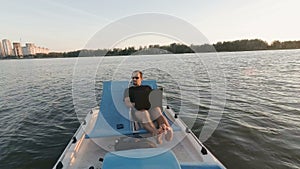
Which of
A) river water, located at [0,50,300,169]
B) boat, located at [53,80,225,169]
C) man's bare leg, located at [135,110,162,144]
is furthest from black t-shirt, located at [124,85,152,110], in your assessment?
river water, located at [0,50,300,169]

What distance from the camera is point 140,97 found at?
4102 mm

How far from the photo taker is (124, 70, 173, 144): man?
3898 millimetres

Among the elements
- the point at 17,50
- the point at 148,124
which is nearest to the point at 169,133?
the point at 148,124

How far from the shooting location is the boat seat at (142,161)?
6.18 ft

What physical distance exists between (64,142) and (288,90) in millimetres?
11983

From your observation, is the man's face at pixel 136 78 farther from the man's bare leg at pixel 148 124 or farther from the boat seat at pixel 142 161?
the boat seat at pixel 142 161

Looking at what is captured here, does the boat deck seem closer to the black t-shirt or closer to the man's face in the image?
the black t-shirt

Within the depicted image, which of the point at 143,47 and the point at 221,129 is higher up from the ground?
the point at 143,47

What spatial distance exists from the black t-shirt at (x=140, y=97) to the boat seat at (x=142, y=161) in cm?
198

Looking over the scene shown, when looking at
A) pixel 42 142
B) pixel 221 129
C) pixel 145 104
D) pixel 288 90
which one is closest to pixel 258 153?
pixel 221 129

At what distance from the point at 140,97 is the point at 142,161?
2231 millimetres

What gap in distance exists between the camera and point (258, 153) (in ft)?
15.8

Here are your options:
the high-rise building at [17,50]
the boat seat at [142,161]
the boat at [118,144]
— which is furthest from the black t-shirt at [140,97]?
the high-rise building at [17,50]

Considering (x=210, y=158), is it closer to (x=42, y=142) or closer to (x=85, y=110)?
(x=42, y=142)
